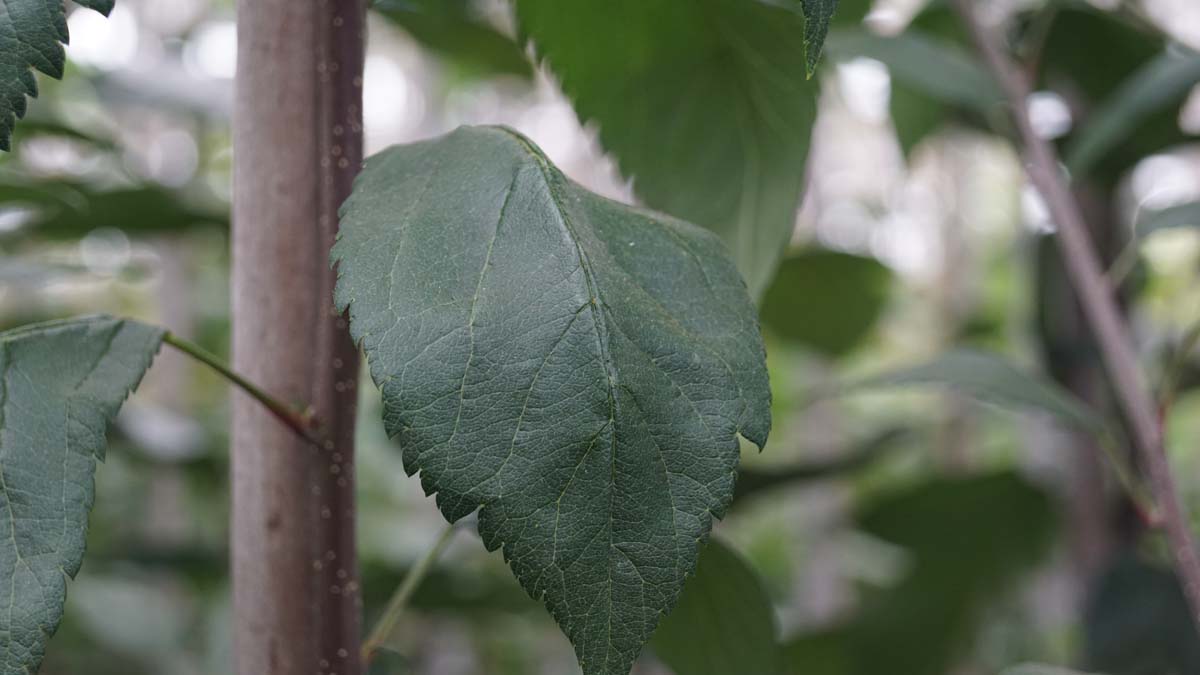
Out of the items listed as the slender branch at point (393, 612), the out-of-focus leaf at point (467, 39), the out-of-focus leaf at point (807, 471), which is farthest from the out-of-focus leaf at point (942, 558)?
the slender branch at point (393, 612)

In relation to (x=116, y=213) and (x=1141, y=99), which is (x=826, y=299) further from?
(x=116, y=213)

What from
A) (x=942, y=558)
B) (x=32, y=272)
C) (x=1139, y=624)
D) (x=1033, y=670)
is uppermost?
(x=32, y=272)

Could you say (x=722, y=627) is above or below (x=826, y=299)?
above

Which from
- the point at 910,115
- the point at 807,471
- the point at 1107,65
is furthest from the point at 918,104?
the point at 807,471

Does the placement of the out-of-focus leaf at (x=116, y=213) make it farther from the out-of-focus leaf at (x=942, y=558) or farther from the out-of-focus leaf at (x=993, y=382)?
the out-of-focus leaf at (x=942, y=558)

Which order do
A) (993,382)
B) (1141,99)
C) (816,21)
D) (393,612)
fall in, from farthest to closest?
(1141,99) < (993,382) < (393,612) < (816,21)

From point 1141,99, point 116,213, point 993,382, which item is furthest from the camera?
point 116,213

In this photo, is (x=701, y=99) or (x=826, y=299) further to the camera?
(x=826, y=299)

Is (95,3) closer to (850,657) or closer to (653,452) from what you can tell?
(653,452)
